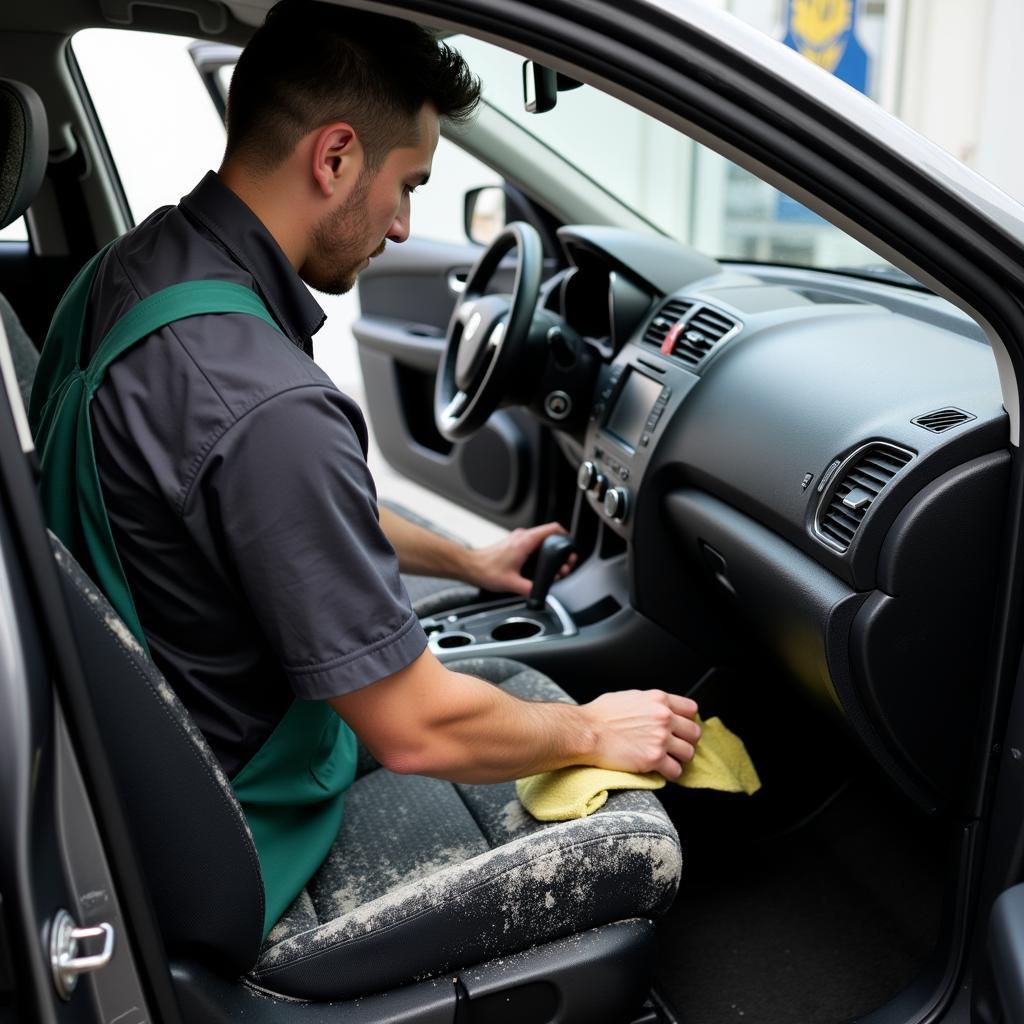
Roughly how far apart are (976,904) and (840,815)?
89 centimetres

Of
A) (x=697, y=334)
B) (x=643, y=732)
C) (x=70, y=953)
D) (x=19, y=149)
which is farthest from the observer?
(x=697, y=334)

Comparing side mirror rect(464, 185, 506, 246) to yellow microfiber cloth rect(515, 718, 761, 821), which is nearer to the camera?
yellow microfiber cloth rect(515, 718, 761, 821)

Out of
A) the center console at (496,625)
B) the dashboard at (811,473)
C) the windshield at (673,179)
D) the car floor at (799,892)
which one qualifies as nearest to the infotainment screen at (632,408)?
the dashboard at (811,473)

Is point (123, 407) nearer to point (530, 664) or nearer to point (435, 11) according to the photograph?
point (435, 11)

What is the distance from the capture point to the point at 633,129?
7.84 metres

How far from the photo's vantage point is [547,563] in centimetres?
207

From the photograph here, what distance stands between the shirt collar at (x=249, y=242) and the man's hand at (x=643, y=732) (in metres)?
0.56

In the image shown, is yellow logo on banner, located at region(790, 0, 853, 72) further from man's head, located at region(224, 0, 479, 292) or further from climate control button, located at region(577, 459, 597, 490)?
man's head, located at region(224, 0, 479, 292)

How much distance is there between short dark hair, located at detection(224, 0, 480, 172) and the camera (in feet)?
3.82

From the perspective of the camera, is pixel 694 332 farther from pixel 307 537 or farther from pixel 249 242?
pixel 307 537

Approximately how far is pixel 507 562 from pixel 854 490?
0.85 meters

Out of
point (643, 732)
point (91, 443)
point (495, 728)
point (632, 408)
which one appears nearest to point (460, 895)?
point (495, 728)

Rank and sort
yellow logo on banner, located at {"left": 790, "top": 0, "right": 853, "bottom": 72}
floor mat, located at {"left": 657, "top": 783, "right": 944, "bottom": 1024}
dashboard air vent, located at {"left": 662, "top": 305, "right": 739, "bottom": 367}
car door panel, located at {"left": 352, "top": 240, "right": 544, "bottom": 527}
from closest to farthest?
1. floor mat, located at {"left": 657, "top": 783, "right": 944, "bottom": 1024}
2. dashboard air vent, located at {"left": 662, "top": 305, "right": 739, "bottom": 367}
3. car door panel, located at {"left": 352, "top": 240, "right": 544, "bottom": 527}
4. yellow logo on banner, located at {"left": 790, "top": 0, "right": 853, "bottom": 72}

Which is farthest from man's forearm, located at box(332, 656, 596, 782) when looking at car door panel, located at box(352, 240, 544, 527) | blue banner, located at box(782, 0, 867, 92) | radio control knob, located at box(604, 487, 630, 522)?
blue banner, located at box(782, 0, 867, 92)
